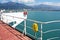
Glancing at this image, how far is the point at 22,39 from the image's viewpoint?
33.1ft

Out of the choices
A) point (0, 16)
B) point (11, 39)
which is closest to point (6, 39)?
point (11, 39)

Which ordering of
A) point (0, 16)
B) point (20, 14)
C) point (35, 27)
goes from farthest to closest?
point (20, 14)
point (0, 16)
point (35, 27)

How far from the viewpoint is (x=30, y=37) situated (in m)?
10.5

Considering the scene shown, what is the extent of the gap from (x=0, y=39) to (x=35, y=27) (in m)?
2.46

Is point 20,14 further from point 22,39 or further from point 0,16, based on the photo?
point 22,39

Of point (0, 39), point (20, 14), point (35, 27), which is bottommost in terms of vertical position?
point (20, 14)

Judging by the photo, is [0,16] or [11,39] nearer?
[11,39]

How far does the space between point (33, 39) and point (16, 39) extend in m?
0.84

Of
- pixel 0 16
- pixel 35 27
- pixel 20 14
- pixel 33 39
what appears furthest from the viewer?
pixel 20 14

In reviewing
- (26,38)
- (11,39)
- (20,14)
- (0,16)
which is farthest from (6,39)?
(20,14)

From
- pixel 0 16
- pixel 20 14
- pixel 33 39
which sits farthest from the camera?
pixel 20 14

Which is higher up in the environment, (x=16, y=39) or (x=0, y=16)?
(x=16, y=39)

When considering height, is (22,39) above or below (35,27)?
below

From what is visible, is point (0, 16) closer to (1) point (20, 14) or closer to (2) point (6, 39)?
(1) point (20, 14)
